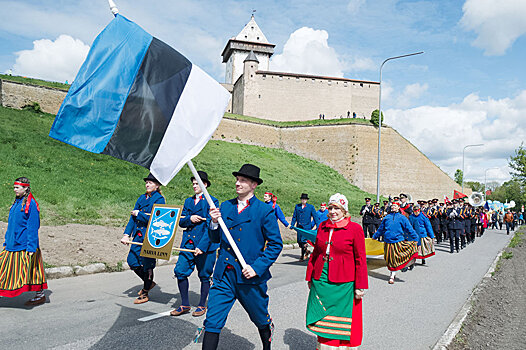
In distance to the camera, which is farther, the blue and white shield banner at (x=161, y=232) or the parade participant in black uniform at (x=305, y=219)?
the parade participant in black uniform at (x=305, y=219)

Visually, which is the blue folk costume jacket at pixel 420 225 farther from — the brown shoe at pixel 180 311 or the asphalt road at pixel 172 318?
the brown shoe at pixel 180 311

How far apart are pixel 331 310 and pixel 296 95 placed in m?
71.1

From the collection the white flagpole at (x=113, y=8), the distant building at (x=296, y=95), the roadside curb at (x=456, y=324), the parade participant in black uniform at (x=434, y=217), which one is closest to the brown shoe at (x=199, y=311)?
the roadside curb at (x=456, y=324)

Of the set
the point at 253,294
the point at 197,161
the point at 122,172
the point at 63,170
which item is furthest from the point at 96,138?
the point at 197,161

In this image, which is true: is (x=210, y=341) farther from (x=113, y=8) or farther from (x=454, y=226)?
(x=454, y=226)

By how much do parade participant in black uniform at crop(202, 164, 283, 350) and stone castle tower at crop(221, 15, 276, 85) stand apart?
80745 mm

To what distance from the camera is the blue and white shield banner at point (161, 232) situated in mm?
6168

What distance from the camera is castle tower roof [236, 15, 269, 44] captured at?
86.2m

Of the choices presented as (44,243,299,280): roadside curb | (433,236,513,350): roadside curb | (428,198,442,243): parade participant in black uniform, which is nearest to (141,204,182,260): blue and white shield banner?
(44,243,299,280): roadside curb

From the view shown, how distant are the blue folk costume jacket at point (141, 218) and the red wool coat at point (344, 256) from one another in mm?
3313

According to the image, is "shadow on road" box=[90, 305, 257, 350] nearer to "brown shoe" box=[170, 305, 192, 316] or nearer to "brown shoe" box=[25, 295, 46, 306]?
"brown shoe" box=[170, 305, 192, 316]

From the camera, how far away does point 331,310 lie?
4332 millimetres

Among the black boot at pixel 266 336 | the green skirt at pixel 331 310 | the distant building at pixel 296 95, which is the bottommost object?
the black boot at pixel 266 336

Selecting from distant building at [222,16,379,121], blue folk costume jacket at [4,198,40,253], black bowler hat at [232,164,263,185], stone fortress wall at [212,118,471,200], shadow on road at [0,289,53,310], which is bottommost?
shadow on road at [0,289,53,310]
